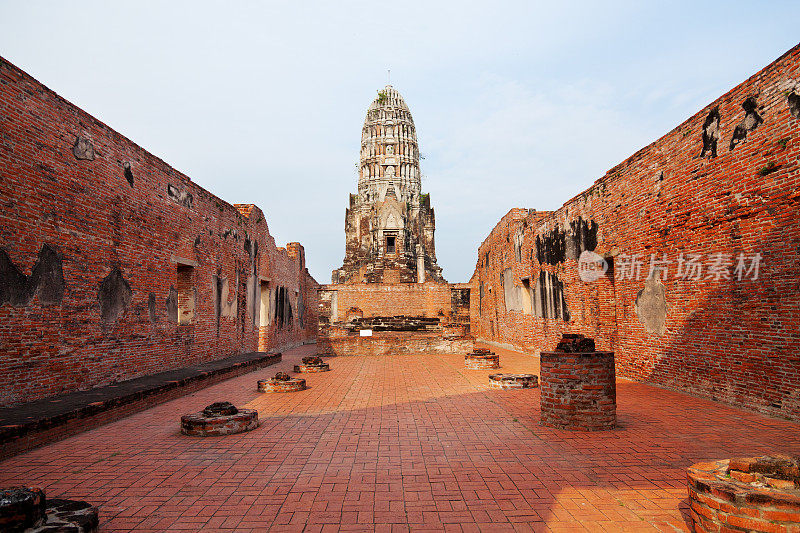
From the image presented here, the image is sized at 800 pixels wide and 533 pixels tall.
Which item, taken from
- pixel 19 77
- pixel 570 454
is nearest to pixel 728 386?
pixel 570 454

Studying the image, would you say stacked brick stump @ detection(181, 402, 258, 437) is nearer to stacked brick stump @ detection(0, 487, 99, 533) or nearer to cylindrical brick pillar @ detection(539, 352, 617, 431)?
stacked brick stump @ detection(0, 487, 99, 533)

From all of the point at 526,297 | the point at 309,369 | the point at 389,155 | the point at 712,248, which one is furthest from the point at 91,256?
the point at 389,155

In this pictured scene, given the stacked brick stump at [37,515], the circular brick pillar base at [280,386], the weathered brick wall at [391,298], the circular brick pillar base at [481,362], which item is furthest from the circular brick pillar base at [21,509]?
the weathered brick wall at [391,298]

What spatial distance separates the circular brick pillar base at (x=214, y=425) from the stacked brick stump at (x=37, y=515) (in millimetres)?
2200

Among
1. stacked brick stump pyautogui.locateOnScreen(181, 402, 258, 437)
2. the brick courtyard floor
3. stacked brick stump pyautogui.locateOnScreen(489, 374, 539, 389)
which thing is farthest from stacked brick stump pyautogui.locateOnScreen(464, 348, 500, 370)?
stacked brick stump pyautogui.locateOnScreen(181, 402, 258, 437)

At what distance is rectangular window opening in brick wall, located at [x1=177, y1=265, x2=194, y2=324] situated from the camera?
1039 cm

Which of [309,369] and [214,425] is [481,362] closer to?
[309,369]

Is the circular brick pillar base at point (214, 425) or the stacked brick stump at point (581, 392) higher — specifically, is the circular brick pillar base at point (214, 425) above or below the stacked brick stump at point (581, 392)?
below

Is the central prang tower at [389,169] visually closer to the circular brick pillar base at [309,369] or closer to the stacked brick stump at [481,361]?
the circular brick pillar base at [309,369]

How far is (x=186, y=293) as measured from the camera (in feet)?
34.8

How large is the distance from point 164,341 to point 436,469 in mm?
7083

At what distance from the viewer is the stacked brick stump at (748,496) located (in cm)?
246

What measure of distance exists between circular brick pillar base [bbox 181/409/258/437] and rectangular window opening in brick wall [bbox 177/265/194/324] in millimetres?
5539

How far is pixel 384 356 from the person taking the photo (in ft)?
48.6
